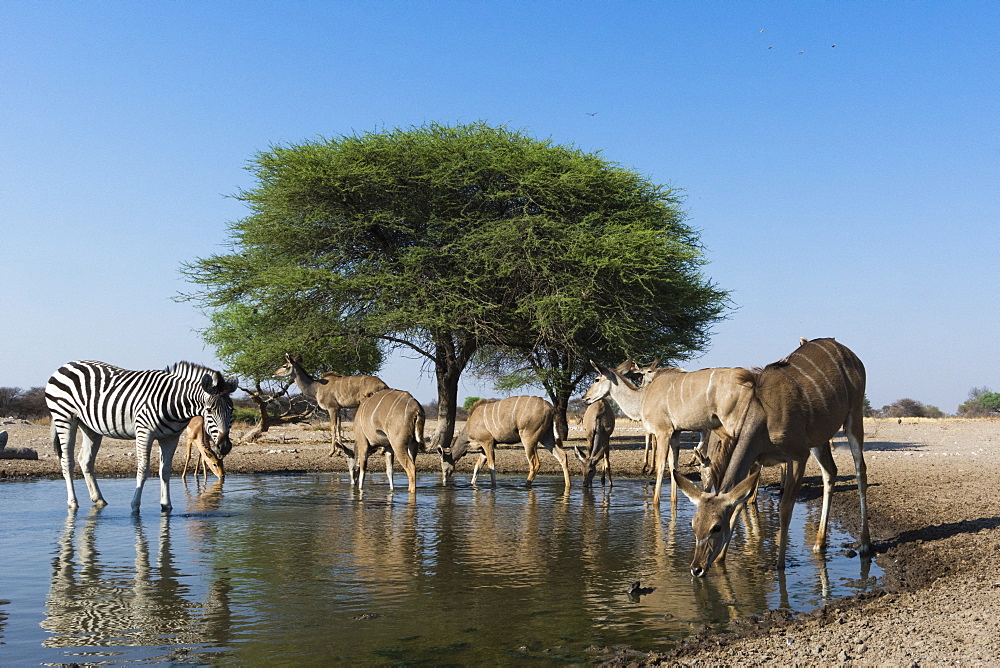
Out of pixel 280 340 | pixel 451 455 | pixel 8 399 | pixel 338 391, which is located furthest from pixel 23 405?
pixel 451 455

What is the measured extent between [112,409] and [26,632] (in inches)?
290

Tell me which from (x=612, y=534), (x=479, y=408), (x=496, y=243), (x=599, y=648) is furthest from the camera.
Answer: (x=496, y=243)

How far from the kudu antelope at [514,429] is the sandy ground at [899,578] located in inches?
89.9

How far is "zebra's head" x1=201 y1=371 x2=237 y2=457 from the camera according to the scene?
13406mm

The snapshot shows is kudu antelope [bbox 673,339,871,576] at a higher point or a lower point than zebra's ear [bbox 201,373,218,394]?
lower

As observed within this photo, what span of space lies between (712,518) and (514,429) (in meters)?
9.52

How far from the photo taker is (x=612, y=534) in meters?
11.4

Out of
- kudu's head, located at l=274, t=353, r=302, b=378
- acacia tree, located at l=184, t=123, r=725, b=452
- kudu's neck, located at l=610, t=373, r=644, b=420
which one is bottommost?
kudu's neck, located at l=610, t=373, r=644, b=420

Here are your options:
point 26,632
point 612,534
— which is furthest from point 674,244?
point 26,632

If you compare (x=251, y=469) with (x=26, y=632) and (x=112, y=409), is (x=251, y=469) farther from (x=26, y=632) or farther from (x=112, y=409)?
(x=26, y=632)

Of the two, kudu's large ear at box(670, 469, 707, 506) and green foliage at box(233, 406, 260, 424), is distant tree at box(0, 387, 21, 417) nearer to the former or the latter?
green foliage at box(233, 406, 260, 424)

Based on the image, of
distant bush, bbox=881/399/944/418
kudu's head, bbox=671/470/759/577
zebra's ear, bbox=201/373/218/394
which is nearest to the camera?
kudu's head, bbox=671/470/759/577

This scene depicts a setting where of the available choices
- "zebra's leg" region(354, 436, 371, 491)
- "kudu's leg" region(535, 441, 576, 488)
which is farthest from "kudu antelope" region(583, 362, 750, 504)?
"zebra's leg" region(354, 436, 371, 491)

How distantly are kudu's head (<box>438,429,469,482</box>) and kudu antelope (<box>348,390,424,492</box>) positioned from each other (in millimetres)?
1427
